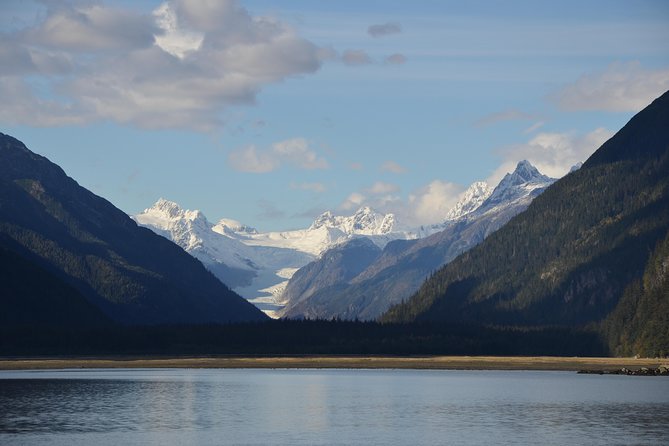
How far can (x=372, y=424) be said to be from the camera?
122125 millimetres

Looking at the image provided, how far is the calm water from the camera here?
359 feet

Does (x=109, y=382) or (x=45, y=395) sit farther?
(x=109, y=382)

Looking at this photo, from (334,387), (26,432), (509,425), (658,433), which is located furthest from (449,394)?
(26,432)

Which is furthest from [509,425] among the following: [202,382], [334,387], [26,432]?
[202,382]

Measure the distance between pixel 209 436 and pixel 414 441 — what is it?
1897 centimetres

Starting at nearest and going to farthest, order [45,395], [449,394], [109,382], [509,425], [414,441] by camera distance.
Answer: [414,441] < [509,425] < [45,395] < [449,394] < [109,382]

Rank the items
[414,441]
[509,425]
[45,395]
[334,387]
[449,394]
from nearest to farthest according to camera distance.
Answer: [414,441]
[509,425]
[45,395]
[449,394]
[334,387]

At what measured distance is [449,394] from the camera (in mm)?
168875

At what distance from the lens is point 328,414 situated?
5256 inches

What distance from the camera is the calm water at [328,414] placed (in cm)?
10944

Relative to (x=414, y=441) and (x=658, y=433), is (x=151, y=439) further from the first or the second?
(x=658, y=433)

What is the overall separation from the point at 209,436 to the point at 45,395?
178 feet

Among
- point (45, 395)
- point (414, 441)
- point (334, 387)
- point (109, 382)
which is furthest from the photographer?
point (109, 382)

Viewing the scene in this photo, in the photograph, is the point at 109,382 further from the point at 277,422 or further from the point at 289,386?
the point at 277,422
